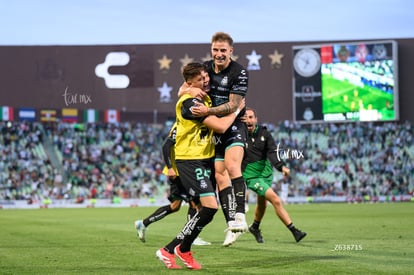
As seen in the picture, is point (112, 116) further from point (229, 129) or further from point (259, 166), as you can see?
point (229, 129)

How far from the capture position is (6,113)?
58.0m

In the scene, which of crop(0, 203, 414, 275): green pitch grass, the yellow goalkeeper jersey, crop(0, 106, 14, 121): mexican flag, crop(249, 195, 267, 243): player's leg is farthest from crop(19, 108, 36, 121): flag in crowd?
the yellow goalkeeper jersey

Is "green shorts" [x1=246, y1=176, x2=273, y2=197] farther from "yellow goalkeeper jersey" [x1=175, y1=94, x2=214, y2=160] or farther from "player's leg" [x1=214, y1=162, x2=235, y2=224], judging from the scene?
"yellow goalkeeper jersey" [x1=175, y1=94, x2=214, y2=160]

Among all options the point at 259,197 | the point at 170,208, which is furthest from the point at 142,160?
the point at 259,197

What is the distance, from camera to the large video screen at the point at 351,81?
55.6 metres

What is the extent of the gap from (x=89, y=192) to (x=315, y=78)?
18.0 metres

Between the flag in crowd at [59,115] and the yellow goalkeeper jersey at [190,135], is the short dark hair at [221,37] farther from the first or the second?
the flag in crowd at [59,115]

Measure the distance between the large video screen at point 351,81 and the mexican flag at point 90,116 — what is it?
1522cm

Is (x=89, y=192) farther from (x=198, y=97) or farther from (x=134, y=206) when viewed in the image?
(x=198, y=97)

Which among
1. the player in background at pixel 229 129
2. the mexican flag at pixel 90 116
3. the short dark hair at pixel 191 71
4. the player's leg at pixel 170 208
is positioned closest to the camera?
the short dark hair at pixel 191 71

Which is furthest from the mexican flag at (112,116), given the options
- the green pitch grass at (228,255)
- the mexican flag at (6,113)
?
the green pitch grass at (228,255)

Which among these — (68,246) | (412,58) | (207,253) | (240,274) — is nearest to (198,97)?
(240,274)

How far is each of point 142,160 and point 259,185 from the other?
39.8 m

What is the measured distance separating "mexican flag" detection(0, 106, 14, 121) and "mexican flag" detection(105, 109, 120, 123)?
6827 millimetres
